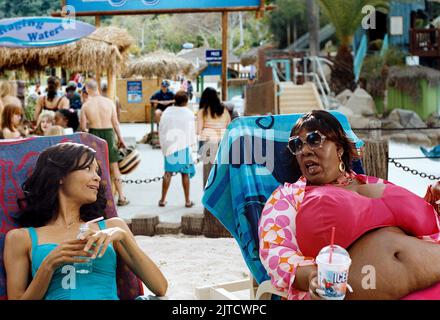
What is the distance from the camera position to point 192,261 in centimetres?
488

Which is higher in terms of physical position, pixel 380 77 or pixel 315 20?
pixel 315 20

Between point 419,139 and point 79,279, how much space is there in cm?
1511

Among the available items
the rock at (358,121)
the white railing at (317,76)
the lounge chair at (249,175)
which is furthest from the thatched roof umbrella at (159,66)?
the lounge chair at (249,175)

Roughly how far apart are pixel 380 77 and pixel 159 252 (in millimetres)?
18332

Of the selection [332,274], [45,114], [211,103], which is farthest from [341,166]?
[45,114]

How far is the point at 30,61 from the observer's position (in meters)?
12.8

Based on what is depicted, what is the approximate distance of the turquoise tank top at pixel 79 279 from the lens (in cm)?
223

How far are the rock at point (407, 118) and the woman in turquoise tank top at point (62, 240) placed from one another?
1830 cm

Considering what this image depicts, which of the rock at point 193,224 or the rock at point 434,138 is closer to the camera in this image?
the rock at point 193,224

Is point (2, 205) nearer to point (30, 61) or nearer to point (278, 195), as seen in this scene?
point (278, 195)

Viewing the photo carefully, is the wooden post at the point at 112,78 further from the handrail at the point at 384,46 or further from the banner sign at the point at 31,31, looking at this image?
the handrail at the point at 384,46

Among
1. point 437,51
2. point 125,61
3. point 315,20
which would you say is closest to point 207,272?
point 125,61

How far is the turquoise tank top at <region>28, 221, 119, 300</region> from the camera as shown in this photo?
2.23 m

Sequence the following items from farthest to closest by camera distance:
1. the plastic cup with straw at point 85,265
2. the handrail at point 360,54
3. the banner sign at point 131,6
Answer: the handrail at point 360,54 < the banner sign at point 131,6 < the plastic cup with straw at point 85,265
